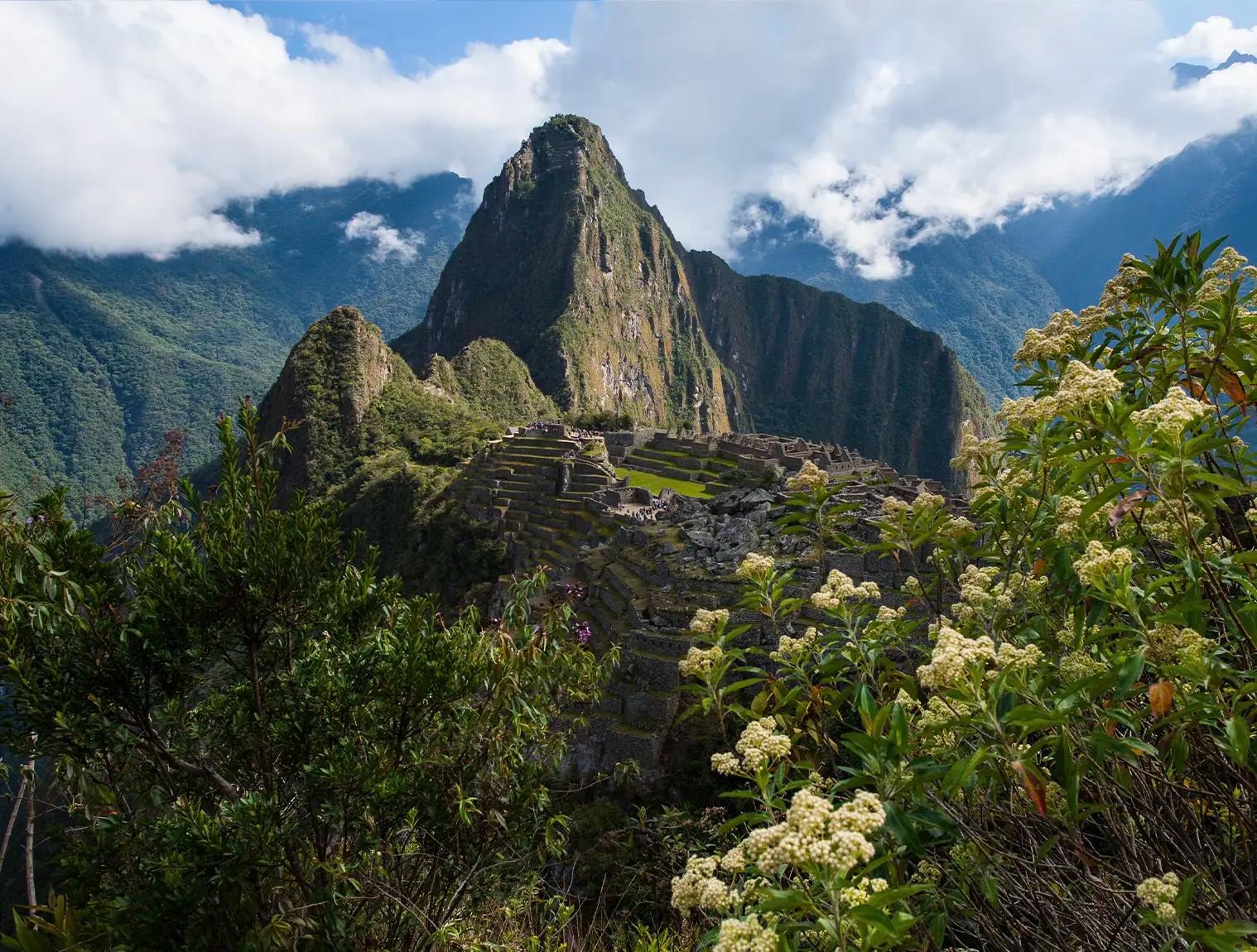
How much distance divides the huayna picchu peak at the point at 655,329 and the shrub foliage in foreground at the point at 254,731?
9334cm

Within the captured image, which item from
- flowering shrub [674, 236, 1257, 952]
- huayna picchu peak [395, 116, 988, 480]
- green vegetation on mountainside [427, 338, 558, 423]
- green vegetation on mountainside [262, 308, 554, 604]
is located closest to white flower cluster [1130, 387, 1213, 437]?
flowering shrub [674, 236, 1257, 952]

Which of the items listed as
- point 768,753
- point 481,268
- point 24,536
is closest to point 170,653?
point 24,536

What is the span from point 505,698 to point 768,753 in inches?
81.7

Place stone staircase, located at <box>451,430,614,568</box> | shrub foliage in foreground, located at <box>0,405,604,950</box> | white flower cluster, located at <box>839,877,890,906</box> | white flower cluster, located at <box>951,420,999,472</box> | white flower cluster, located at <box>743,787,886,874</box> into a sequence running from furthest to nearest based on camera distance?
stone staircase, located at <box>451,430,614,568</box> → white flower cluster, located at <box>951,420,999,472</box> → shrub foliage in foreground, located at <box>0,405,604,950</box> → white flower cluster, located at <box>839,877,890,906</box> → white flower cluster, located at <box>743,787,886,874</box>

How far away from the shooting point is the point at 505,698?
13.7 ft

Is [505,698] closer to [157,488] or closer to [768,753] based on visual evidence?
[768,753]

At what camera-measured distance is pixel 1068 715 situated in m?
2.12

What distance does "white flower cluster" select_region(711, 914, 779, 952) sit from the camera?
1.70 meters

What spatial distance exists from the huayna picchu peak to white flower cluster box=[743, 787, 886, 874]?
9566 centimetres

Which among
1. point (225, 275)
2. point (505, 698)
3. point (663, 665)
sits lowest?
Result: point (663, 665)

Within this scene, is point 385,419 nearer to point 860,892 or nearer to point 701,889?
point 701,889

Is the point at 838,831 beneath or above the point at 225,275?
beneath

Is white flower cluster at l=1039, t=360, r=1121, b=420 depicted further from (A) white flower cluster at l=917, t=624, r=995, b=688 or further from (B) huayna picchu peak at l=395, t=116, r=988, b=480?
(B) huayna picchu peak at l=395, t=116, r=988, b=480

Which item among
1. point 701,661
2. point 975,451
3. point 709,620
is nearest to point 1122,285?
point 975,451
